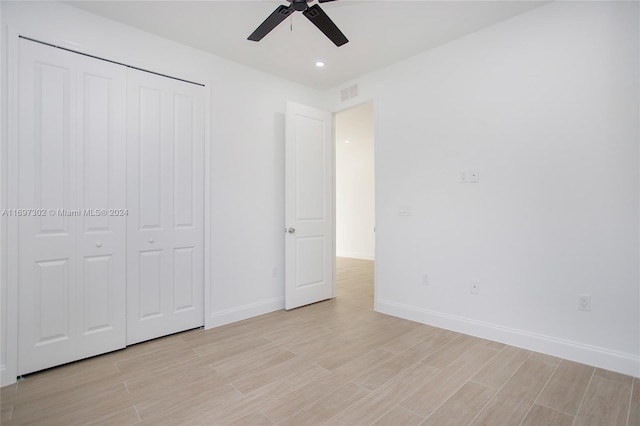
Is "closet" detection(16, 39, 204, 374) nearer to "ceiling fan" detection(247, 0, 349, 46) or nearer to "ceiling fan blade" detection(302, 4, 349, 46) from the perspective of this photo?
"ceiling fan" detection(247, 0, 349, 46)

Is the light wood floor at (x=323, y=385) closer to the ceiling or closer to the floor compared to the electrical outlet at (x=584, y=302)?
closer to the floor

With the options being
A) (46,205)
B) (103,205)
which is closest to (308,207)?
(103,205)

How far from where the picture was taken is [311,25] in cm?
268

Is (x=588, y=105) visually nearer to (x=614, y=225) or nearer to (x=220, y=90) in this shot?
(x=614, y=225)

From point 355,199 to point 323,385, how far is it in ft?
19.9

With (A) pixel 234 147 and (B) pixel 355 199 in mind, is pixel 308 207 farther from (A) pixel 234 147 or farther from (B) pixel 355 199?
(B) pixel 355 199

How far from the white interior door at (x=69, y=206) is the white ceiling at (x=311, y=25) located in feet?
1.97

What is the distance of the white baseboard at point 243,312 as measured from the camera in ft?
10.3

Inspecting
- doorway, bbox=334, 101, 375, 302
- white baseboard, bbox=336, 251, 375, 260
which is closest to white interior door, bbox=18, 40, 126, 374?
doorway, bbox=334, 101, 375, 302

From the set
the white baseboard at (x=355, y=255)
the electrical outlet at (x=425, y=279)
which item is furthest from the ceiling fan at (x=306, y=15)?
the white baseboard at (x=355, y=255)

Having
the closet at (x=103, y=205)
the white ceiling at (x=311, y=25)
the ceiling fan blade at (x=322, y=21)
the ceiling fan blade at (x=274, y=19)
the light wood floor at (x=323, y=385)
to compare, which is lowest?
the light wood floor at (x=323, y=385)

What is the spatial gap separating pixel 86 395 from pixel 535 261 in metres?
3.39

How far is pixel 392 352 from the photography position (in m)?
2.53

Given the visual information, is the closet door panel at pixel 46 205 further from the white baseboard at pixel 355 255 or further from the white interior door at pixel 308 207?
the white baseboard at pixel 355 255
